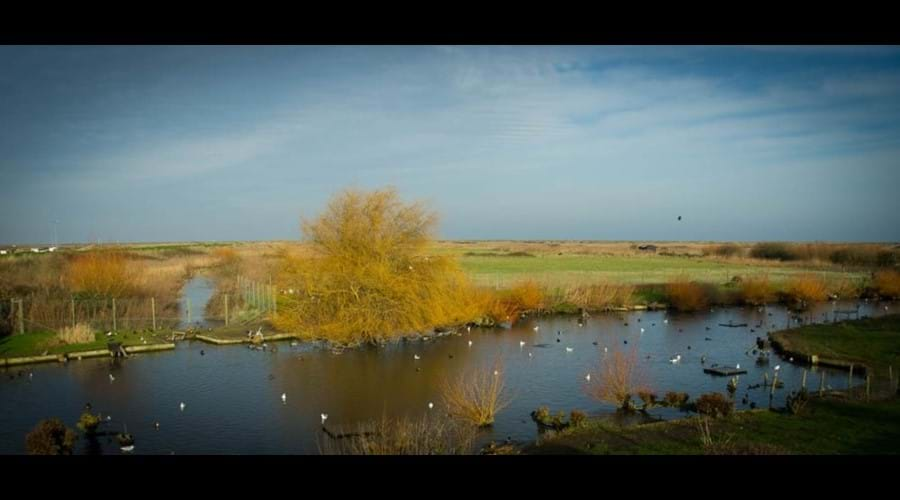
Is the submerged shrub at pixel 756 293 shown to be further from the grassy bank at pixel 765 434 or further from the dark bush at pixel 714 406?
the dark bush at pixel 714 406

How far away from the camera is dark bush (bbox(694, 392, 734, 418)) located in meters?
7.49

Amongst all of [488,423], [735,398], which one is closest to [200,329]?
[488,423]

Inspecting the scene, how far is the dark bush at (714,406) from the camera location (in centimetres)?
749

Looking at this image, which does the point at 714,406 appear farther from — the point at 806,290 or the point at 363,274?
the point at 806,290

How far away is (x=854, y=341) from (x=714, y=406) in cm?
712

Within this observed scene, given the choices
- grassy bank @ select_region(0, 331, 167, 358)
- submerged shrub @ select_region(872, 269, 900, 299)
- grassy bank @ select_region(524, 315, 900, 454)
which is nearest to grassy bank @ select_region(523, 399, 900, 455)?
grassy bank @ select_region(524, 315, 900, 454)

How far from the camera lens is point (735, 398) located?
8.73 m

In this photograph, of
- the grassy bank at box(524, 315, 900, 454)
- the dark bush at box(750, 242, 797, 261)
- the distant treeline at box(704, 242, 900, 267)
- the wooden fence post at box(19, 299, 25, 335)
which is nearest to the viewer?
the grassy bank at box(524, 315, 900, 454)

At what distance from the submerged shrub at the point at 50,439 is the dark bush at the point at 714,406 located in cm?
704

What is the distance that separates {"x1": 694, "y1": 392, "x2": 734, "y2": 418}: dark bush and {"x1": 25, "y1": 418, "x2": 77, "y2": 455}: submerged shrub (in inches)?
277

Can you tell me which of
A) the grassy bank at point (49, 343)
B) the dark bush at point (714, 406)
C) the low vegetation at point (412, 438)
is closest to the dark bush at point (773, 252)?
the dark bush at point (714, 406)

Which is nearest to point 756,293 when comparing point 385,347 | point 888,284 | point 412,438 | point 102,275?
point 888,284

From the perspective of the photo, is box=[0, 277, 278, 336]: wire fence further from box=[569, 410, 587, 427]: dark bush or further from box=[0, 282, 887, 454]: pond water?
box=[569, 410, 587, 427]: dark bush
